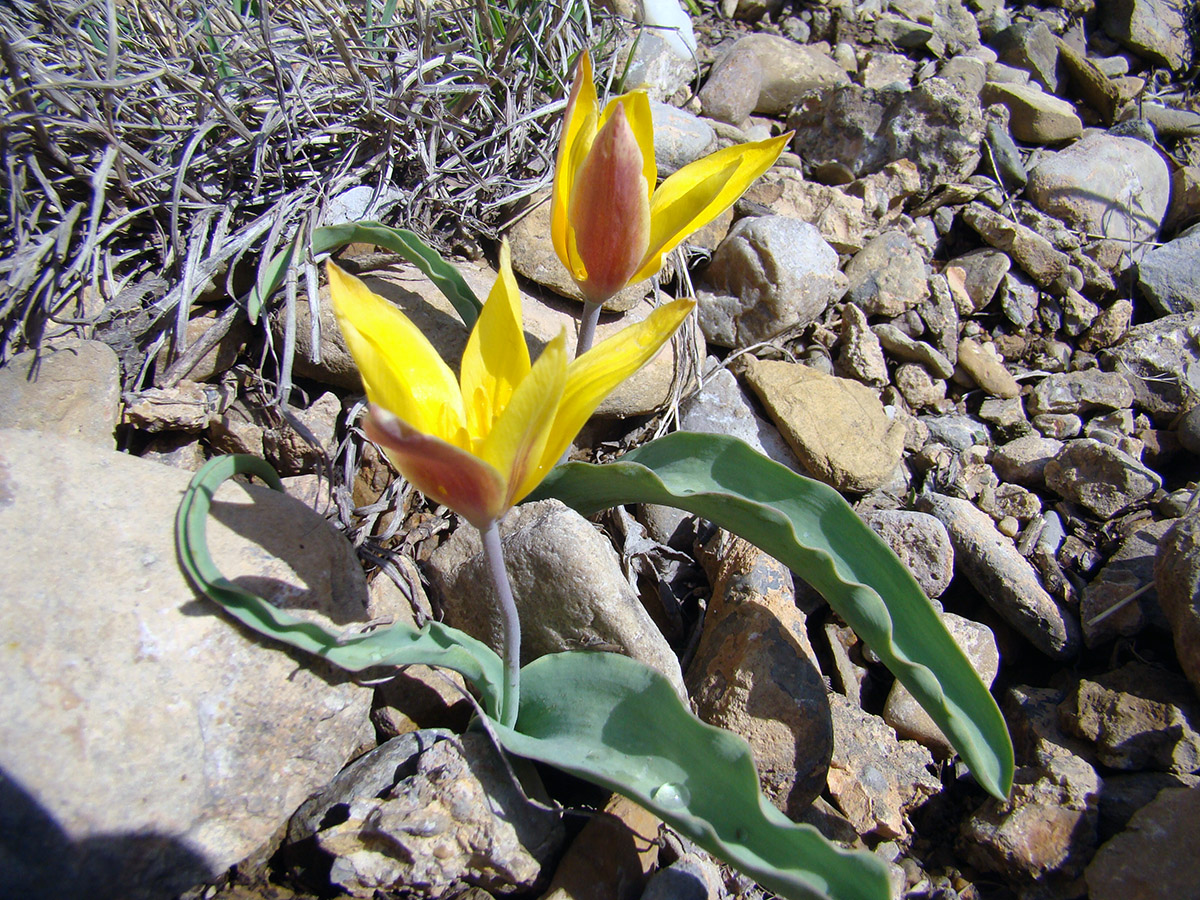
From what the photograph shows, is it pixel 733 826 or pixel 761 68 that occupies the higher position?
pixel 761 68

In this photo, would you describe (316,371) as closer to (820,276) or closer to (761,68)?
(820,276)

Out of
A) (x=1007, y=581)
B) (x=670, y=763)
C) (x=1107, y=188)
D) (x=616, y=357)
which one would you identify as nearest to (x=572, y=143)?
(x=616, y=357)

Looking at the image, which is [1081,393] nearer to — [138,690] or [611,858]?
[611,858]

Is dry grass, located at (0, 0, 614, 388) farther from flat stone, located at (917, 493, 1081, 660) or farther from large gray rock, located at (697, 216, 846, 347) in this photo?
flat stone, located at (917, 493, 1081, 660)

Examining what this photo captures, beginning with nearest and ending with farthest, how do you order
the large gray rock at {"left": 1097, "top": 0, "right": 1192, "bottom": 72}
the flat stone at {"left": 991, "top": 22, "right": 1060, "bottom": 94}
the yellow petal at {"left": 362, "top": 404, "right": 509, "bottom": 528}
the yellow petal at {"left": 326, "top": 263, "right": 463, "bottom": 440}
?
the yellow petal at {"left": 362, "top": 404, "right": 509, "bottom": 528} < the yellow petal at {"left": 326, "top": 263, "right": 463, "bottom": 440} < the flat stone at {"left": 991, "top": 22, "right": 1060, "bottom": 94} < the large gray rock at {"left": 1097, "top": 0, "right": 1192, "bottom": 72}

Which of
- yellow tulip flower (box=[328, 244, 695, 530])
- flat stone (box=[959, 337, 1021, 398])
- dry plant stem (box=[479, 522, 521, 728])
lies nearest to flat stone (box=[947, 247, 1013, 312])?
flat stone (box=[959, 337, 1021, 398])

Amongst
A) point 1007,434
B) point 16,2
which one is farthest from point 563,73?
point 1007,434

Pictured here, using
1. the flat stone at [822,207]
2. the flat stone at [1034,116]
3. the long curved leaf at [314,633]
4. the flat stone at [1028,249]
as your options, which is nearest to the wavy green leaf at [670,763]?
the long curved leaf at [314,633]
